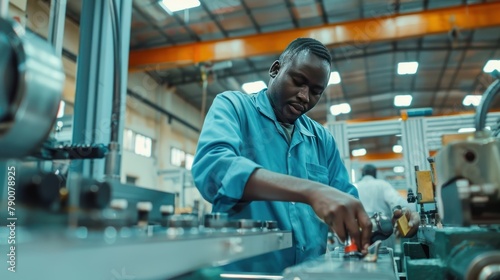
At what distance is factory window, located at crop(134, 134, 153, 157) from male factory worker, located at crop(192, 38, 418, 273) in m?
5.11

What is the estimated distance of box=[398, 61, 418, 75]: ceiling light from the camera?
285 inches

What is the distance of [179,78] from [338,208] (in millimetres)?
6544

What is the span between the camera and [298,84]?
118 centimetres

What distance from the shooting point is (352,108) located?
30.5ft

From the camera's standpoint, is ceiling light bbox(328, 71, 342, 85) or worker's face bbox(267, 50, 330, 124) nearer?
worker's face bbox(267, 50, 330, 124)

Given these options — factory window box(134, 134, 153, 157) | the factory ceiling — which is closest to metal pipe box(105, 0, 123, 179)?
the factory ceiling

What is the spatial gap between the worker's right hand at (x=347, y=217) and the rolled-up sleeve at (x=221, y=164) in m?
0.17

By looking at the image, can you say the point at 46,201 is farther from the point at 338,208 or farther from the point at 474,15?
the point at 474,15

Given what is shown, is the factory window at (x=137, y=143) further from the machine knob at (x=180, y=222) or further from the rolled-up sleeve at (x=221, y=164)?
the machine knob at (x=180, y=222)

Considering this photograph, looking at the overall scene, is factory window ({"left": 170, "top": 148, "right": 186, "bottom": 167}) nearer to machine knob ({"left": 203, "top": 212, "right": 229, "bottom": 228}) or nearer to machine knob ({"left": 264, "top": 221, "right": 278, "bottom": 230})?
machine knob ({"left": 264, "top": 221, "right": 278, "bottom": 230})

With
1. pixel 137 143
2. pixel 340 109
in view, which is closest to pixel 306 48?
pixel 137 143

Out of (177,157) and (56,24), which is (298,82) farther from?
(177,157)

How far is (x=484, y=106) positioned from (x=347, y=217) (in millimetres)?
318

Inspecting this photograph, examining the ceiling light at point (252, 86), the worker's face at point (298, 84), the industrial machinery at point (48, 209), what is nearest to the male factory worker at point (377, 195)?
the worker's face at point (298, 84)
